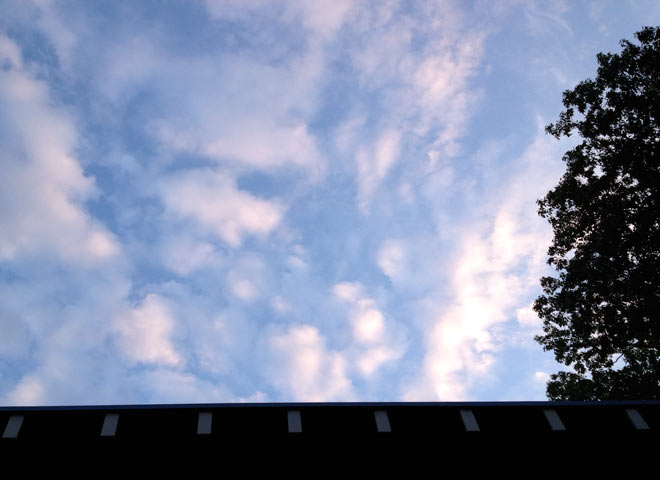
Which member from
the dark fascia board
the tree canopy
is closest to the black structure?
the dark fascia board

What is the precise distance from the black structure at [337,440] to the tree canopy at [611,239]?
13.5 metres

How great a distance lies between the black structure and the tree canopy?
1348cm

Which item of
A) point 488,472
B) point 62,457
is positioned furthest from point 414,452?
point 62,457

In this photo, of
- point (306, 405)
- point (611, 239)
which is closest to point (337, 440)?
point (306, 405)

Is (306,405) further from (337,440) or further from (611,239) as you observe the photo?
(611,239)

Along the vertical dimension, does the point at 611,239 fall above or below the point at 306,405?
above

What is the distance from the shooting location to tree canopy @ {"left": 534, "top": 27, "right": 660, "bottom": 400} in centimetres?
1784

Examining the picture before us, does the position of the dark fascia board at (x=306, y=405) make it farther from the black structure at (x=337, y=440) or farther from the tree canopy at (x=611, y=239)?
the tree canopy at (x=611, y=239)

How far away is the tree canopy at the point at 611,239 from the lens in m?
17.8

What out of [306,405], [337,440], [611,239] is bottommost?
[337,440]

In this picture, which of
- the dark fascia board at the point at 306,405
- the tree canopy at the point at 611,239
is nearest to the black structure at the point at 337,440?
the dark fascia board at the point at 306,405

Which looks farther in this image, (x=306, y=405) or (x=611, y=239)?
(x=611, y=239)

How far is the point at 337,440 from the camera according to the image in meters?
6.07

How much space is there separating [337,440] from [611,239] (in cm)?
1651
